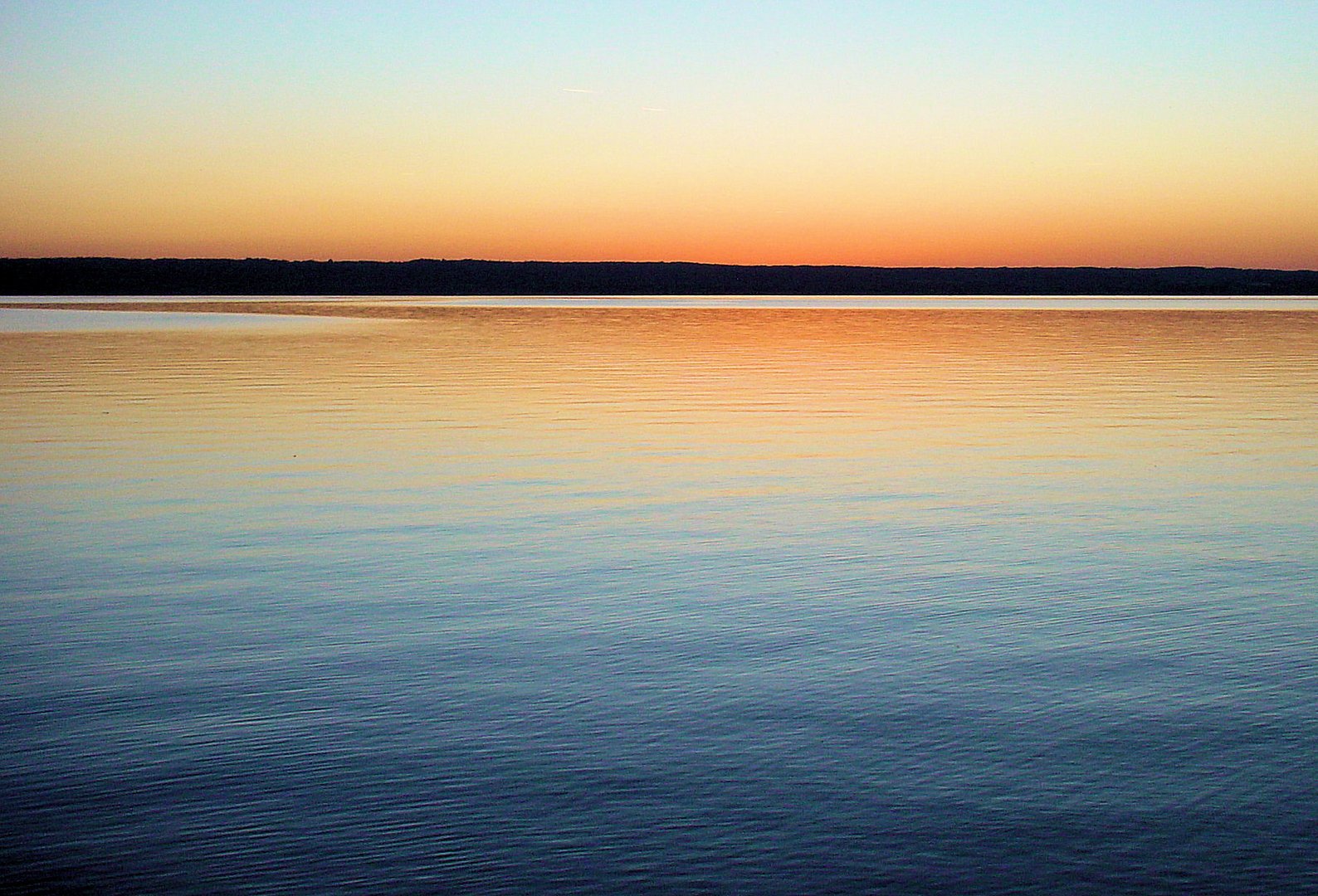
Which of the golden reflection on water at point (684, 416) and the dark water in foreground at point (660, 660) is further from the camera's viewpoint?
the golden reflection on water at point (684, 416)

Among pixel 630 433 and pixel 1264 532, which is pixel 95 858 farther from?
pixel 630 433

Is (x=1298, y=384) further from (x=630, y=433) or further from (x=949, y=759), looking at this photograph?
(x=949, y=759)

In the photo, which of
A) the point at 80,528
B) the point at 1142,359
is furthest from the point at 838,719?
the point at 1142,359

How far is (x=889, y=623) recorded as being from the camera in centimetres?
779

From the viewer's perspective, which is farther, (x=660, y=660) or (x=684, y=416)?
(x=684, y=416)

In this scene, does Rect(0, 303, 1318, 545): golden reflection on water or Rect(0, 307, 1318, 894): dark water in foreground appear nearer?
Rect(0, 307, 1318, 894): dark water in foreground

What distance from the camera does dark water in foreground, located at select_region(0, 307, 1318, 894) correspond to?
15.9 feet

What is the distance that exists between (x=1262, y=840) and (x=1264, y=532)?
20.0ft

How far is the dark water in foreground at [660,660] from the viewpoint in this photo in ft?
15.9

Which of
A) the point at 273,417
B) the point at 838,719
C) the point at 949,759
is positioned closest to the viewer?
the point at 949,759

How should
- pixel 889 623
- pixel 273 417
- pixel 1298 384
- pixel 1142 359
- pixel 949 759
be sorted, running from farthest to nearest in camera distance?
1. pixel 1142 359
2. pixel 1298 384
3. pixel 273 417
4. pixel 889 623
5. pixel 949 759

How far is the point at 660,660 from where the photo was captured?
7.05 metres

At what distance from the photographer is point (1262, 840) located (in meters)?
4.89

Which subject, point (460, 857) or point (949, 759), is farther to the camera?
point (949, 759)
